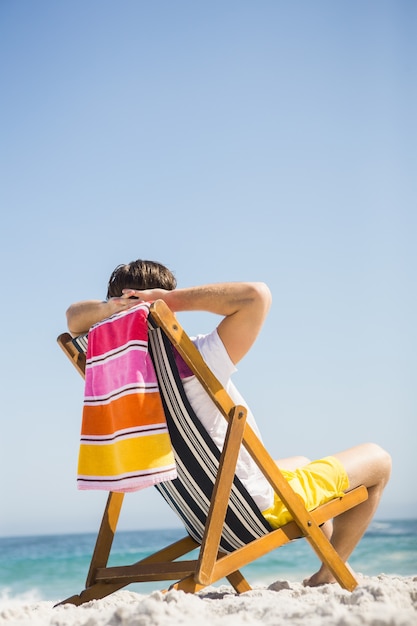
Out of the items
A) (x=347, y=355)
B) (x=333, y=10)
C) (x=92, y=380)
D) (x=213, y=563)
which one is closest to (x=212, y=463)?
(x=213, y=563)

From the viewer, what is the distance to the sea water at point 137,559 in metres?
11.7

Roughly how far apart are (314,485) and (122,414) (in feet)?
2.77

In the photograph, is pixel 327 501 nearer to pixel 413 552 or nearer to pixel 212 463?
pixel 212 463

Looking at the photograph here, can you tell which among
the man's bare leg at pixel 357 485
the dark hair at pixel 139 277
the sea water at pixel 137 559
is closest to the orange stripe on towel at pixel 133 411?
the dark hair at pixel 139 277

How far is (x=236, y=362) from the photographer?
2.55m

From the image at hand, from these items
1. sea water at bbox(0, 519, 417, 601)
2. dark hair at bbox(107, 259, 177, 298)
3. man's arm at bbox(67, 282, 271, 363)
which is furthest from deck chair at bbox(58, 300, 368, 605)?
sea water at bbox(0, 519, 417, 601)

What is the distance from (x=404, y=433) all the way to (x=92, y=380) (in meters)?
15.8

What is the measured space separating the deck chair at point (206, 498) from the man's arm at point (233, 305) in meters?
0.13

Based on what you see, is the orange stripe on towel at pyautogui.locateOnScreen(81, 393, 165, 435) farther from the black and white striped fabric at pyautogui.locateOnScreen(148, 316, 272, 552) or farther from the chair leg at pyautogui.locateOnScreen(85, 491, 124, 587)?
the chair leg at pyautogui.locateOnScreen(85, 491, 124, 587)

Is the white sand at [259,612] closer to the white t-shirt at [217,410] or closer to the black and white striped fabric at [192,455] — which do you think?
the black and white striped fabric at [192,455]

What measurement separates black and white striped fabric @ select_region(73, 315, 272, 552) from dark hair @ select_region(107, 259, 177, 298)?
0.24 meters

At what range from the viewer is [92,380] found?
262 cm

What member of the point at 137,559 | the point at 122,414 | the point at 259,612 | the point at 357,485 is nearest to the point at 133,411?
the point at 122,414

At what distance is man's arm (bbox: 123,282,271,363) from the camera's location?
243 cm
